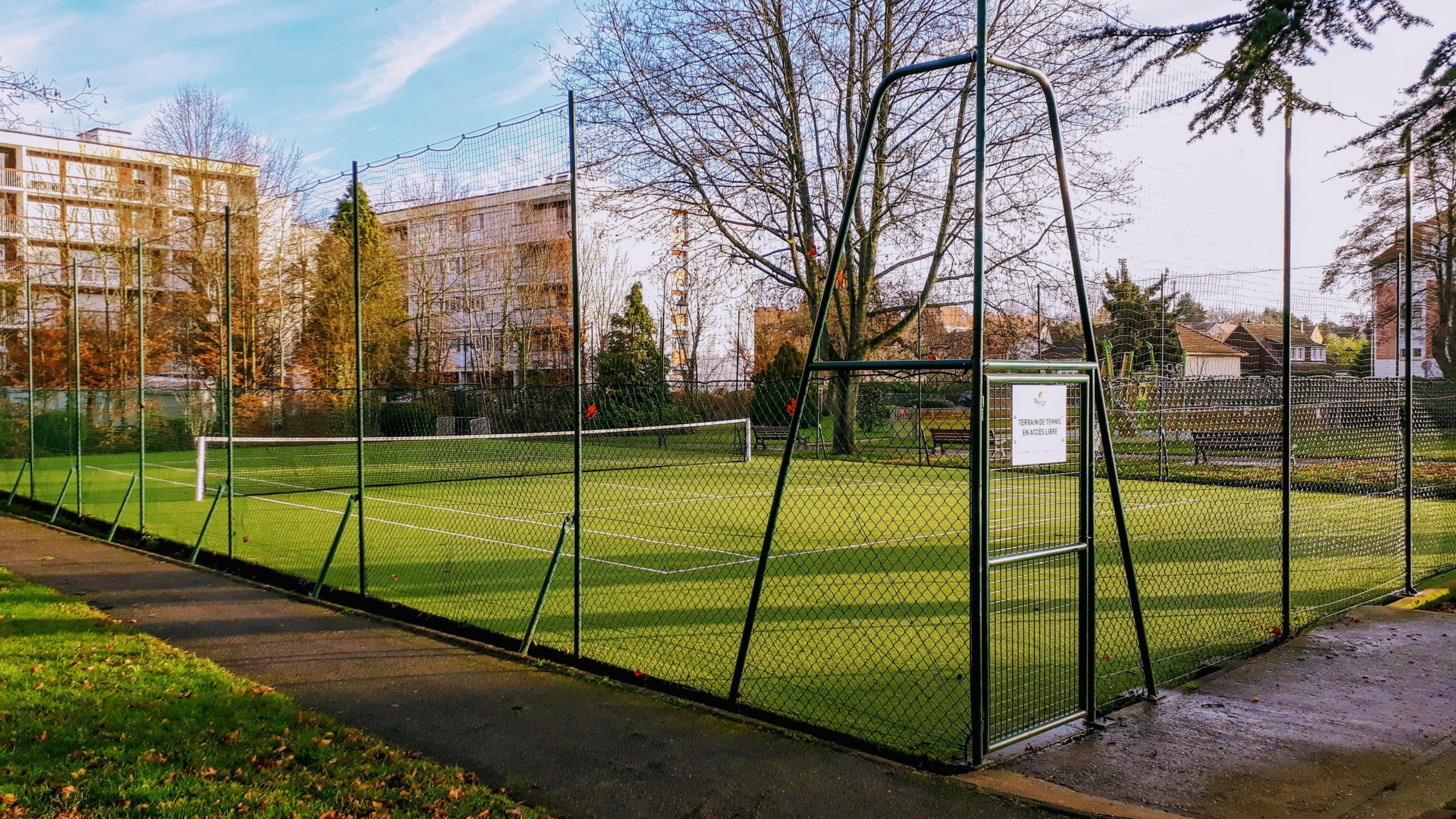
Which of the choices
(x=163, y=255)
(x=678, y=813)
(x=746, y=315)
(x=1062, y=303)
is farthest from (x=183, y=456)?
(x=678, y=813)

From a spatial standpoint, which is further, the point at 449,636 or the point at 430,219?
the point at 430,219

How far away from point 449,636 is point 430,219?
510cm

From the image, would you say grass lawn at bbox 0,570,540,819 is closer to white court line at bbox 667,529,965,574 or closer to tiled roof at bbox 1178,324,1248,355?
white court line at bbox 667,529,965,574

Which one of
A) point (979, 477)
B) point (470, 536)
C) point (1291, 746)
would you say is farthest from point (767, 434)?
point (979, 477)

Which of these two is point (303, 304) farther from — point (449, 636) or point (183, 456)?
point (449, 636)

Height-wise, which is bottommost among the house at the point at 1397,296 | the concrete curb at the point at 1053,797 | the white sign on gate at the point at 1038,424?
the concrete curb at the point at 1053,797

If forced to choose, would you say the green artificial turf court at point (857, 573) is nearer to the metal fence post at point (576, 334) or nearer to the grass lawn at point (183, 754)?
the metal fence post at point (576, 334)

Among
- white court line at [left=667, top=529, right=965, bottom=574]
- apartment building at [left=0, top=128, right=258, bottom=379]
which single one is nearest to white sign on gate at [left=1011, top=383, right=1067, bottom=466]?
white court line at [left=667, top=529, right=965, bottom=574]

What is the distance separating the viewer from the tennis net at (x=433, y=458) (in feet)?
59.0

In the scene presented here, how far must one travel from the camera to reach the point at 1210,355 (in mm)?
14133

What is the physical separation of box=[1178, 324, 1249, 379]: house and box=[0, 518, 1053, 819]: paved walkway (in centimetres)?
1029

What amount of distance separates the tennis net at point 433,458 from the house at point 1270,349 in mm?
7778

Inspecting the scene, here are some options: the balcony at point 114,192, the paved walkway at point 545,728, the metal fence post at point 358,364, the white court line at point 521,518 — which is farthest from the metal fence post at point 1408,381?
the balcony at point 114,192

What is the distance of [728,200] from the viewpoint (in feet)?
81.0
